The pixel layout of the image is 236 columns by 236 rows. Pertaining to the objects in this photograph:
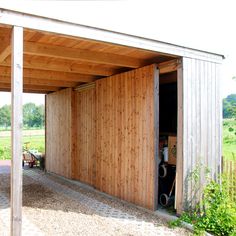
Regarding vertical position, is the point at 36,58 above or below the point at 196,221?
above

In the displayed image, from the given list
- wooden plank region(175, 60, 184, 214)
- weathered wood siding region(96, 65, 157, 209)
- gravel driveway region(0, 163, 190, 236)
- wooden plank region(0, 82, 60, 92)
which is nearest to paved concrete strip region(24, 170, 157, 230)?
gravel driveway region(0, 163, 190, 236)

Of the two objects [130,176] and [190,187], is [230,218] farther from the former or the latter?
[130,176]

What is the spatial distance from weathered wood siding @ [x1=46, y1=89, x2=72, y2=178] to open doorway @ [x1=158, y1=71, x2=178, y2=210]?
3.31 meters

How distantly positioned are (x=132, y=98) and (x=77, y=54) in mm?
1553

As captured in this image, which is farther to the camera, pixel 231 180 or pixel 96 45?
pixel 231 180

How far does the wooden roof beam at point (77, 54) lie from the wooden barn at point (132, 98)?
2 centimetres

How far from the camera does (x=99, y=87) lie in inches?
272

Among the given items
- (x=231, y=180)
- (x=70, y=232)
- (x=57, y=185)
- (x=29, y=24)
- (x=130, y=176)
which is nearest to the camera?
(x=29, y=24)

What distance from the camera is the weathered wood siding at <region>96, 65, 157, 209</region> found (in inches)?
205

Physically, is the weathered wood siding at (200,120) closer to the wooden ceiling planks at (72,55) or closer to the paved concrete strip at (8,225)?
the wooden ceiling planks at (72,55)

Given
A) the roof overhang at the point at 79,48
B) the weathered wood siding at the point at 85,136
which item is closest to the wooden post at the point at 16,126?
the roof overhang at the point at 79,48

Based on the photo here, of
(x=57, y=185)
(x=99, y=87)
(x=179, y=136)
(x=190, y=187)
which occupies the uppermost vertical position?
(x=99, y=87)

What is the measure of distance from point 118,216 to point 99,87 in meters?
3.31

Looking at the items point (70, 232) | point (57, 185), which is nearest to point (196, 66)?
point (70, 232)
